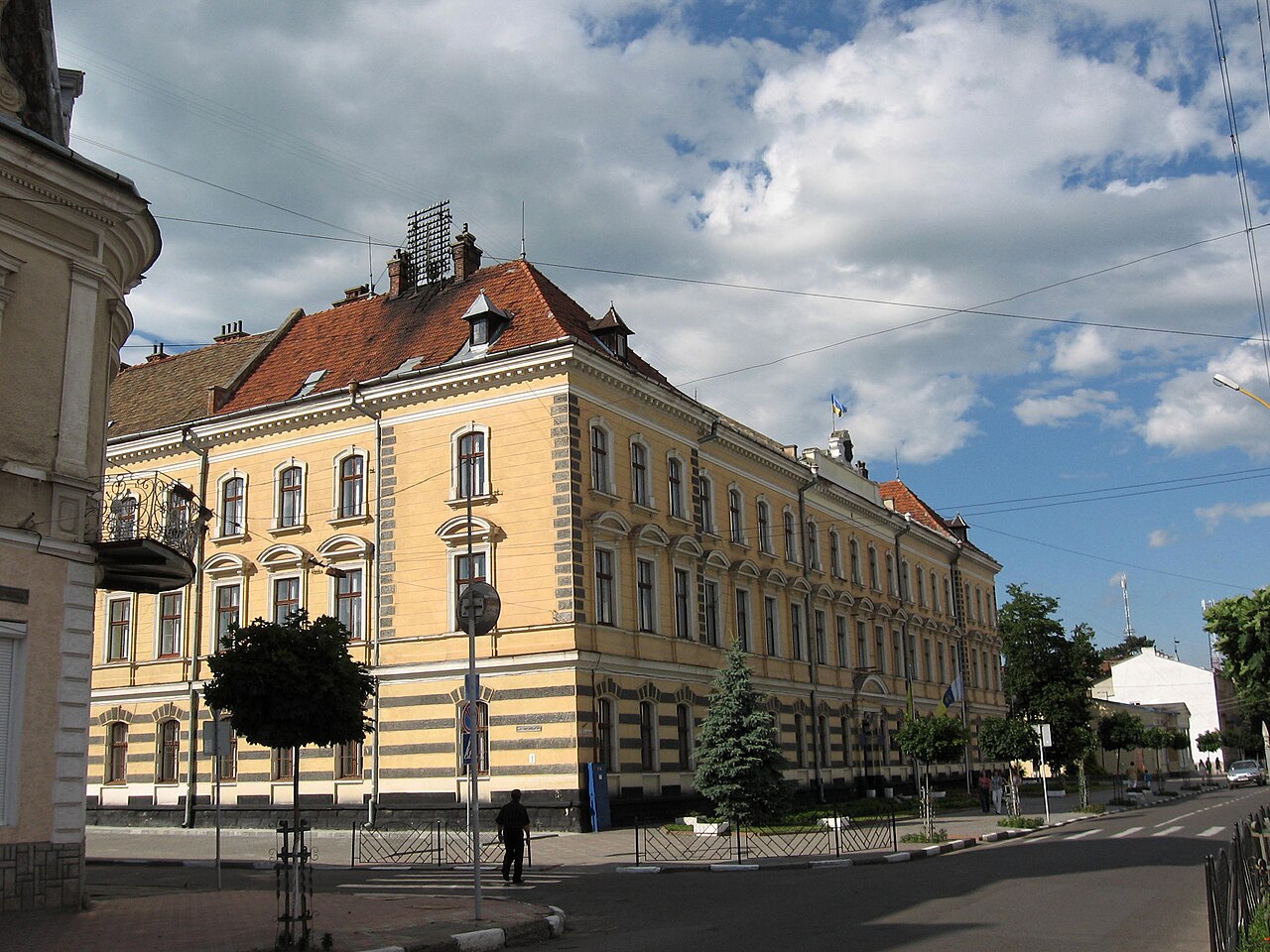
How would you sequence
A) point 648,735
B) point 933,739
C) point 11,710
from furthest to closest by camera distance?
point 648,735 < point 933,739 < point 11,710

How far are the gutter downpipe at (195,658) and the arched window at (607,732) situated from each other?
41.2ft

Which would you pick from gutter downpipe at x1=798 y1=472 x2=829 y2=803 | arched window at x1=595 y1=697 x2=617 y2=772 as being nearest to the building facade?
arched window at x1=595 y1=697 x2=617 y2=772

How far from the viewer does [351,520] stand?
3397cm

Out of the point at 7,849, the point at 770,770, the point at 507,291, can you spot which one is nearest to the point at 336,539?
the point at 507,291

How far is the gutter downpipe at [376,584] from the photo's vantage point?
103 feet

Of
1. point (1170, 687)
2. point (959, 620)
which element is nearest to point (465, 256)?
point (959, 620)

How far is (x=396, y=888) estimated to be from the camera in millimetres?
18656

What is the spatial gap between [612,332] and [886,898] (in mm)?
21712

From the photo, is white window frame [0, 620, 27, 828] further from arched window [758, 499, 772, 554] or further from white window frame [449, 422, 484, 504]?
arched window [758, 499, 772, 554]

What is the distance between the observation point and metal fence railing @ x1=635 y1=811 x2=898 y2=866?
942 inches

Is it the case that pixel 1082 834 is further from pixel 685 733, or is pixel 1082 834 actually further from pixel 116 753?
pixel 116 753

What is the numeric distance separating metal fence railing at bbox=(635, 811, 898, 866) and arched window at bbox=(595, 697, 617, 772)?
1923mm

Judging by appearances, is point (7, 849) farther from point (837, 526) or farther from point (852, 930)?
point (837, 526)

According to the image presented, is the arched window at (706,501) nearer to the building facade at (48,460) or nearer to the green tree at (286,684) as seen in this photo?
the building facade at (48,460)
